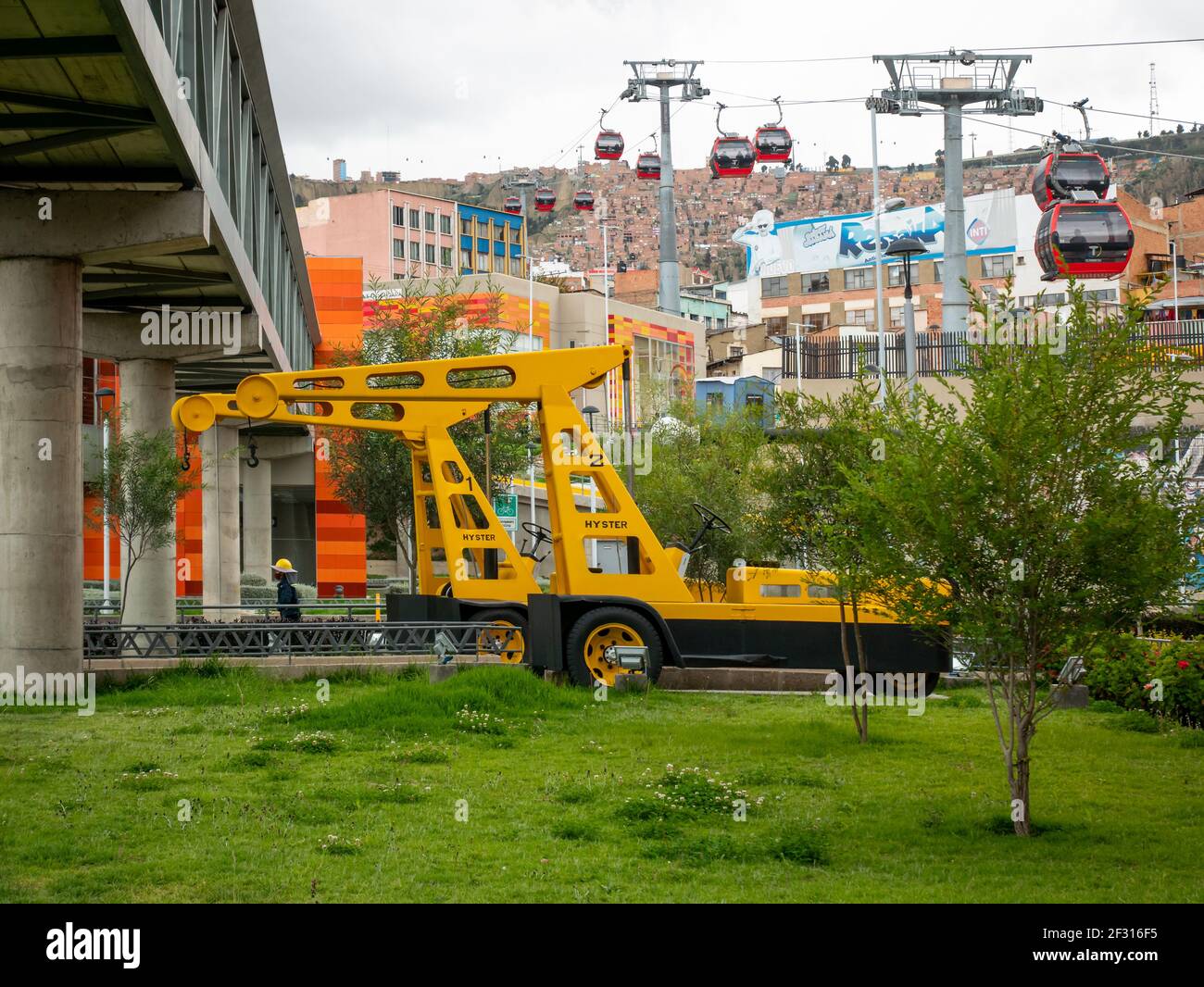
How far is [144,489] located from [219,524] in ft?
50.4

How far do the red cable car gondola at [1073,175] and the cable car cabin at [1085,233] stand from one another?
106 centimetres

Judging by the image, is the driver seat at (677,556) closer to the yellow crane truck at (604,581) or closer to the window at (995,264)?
the yellow crane truck at (604,581)

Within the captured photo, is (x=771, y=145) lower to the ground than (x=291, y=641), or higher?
higher

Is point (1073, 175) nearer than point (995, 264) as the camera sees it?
Yes

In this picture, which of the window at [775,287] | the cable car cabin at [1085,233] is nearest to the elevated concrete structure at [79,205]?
the cable car cabin at [1085,233]

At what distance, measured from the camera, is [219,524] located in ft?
145

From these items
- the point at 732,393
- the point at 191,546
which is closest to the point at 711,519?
the point at 191,546

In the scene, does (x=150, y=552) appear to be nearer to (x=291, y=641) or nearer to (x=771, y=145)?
(x=291, y=641)

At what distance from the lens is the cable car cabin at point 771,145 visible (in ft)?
206

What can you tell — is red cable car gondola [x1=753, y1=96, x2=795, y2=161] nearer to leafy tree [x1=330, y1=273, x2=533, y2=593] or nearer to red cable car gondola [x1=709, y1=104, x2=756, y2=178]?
red cable car gondola [x1=709, y1=104, x2=756, y2=178]

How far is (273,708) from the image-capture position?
58.7 ft

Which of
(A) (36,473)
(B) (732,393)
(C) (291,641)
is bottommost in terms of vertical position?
(C) (291,641)

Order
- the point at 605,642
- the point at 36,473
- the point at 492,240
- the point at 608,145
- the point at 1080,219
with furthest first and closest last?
the point at 492,240
the point at 608,145
the point at 1080,219
the point at 605,642
the point at 36,473
